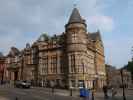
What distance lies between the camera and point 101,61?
252ft

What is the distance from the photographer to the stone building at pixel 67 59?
53.5 meters

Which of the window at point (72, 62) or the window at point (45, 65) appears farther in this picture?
the window at point (45, 65)

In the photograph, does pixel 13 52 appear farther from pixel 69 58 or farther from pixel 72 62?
pixel 72 62

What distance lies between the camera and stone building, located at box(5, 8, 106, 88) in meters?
53.5

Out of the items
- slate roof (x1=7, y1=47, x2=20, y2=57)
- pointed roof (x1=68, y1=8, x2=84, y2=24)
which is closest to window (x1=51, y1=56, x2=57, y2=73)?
pointed roof (x1=68, y1=8, x2=84, y2=24)

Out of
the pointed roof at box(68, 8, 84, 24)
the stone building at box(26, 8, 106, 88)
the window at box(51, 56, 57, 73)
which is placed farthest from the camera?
the window at box(51, 56, 57, 73)

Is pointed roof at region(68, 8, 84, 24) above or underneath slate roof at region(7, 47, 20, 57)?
above

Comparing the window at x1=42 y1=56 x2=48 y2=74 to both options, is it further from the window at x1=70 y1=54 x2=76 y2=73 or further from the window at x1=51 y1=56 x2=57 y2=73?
the window at x1=70 y1=54 x2=76 y2=73

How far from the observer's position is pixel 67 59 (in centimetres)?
5569

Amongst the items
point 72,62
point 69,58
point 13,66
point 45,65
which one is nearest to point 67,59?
point 69,58

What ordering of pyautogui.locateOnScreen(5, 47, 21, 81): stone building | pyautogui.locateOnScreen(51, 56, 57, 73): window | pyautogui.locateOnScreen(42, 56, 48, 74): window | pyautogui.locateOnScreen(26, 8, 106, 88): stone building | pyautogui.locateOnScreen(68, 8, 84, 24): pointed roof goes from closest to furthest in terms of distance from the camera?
pyautogui.locateOnScreen(26, 8, 106, 88): stone building, pyautogui.locateOnScreen(68, 8, 84, 24): pointed roof, pyautogui.locateOnScreen(51, 56, 57, 73): window, pyautogui.locateOnScreen(42, 56, 48, 74): window, pyautogui.locateOnScreen(5, 47, 21, 81): stone building

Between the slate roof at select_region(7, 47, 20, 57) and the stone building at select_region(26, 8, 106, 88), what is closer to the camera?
the stone building at select_region(26, 8, 106, 88)

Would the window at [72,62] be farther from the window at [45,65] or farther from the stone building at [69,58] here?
the window at [45,65]

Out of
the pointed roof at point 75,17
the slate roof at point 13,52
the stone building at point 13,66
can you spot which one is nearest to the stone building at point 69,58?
the pointed roof at point 75,17
